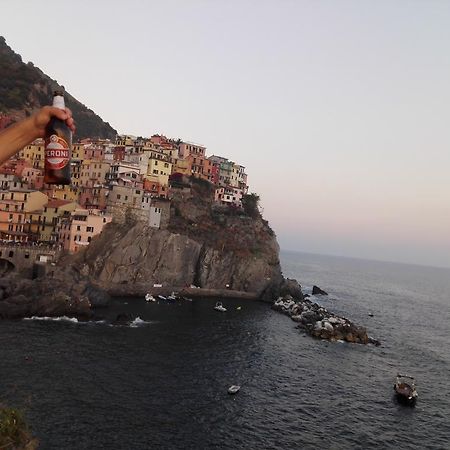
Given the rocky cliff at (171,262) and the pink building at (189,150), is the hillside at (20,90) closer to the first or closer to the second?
the pink building at (189,150)

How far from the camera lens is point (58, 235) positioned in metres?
91.4

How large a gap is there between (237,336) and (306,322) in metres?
20.4

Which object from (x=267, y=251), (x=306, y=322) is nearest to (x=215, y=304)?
(x=306, y=322)

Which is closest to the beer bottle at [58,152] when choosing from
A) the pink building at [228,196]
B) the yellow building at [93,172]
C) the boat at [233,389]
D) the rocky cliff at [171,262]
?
the boat at [233,389]

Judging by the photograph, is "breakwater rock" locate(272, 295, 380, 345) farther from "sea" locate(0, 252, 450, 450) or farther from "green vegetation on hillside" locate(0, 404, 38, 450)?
"green vegetation on hillside" locate(0, 404, 38, 450)

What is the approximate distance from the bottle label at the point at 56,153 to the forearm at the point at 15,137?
410mm

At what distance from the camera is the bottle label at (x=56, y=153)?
527 cm

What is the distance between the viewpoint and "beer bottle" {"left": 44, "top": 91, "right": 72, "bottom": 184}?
5180mm

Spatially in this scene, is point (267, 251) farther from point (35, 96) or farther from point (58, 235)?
point (35, 96)

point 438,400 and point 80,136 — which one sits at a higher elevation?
point 80,136

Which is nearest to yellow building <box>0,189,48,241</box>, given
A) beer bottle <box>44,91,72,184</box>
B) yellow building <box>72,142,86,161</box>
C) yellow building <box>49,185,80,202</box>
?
yellow building <box>49,185,80,202</box>

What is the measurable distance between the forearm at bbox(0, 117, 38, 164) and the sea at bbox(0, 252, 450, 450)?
→ 2507 cm

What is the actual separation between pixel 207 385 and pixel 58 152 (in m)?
46.9

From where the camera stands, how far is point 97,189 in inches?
4045
